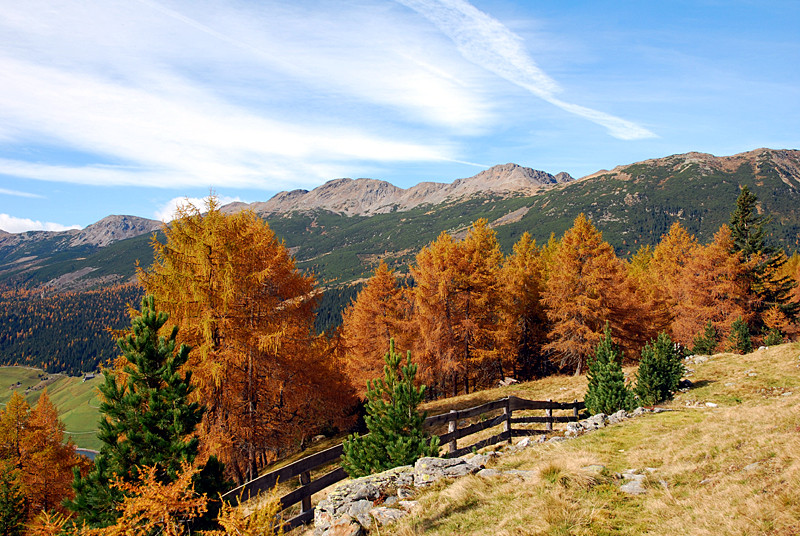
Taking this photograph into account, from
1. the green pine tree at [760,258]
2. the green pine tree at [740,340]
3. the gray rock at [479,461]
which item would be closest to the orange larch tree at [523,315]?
the green pine tree at [740,340]

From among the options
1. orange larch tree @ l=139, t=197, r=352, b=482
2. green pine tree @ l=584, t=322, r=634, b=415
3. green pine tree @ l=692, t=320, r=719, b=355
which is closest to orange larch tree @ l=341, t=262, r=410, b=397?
orange larch tree @ l=139, t=197, r=352, b=482

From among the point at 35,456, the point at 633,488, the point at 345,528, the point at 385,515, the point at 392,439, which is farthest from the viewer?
the point at 35,456

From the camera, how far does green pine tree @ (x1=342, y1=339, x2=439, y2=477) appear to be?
9.40 meters

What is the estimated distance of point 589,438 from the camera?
10.6m

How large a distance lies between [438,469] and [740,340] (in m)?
25.3

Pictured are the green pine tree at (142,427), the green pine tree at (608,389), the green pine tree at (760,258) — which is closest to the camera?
the green pine tree at (142,427)

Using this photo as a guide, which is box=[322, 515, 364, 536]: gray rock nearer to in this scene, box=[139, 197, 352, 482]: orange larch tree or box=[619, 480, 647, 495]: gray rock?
box=[619, 480, 647, 495]: gray rock

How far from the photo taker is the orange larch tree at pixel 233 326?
49.8 ft

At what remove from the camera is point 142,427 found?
998 centimetres

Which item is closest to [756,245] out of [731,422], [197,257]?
[731,422]

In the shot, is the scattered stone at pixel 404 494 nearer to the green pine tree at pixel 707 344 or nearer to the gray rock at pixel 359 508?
the gray rock at pixel 359 508

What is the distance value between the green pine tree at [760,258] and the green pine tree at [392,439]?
36.4m

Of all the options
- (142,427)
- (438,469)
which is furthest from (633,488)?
(142,427)

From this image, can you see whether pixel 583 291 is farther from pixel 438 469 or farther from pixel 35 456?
pixel 35 456
